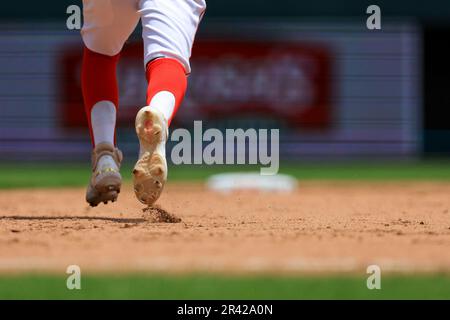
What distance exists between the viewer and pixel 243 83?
1310 cm

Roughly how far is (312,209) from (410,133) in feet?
27.7

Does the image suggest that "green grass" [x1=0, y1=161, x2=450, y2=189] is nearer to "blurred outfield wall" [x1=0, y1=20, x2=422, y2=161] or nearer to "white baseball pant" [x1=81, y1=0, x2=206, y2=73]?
"blurred outfield wall" [x1=0, y1=20, x2=422, y2=161]

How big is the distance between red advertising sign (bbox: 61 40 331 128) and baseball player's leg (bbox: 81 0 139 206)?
351 inches

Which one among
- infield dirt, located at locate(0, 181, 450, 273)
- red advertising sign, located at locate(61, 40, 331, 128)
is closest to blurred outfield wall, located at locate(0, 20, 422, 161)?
red advertising sign, located at locate(61, 40, 331, 128)

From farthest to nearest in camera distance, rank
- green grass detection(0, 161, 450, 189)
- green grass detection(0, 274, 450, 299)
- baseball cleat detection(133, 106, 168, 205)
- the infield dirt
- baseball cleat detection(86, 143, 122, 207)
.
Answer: green grass detection(0, 161, 450, 189)
baseball cleat detection(86, 143, 122, 207)
baseball cleat detection(133, 106, 168, 205)
the infield dirt
green grass detection(0, 274, 450, 299)

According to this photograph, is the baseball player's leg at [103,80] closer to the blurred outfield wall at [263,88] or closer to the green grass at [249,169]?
the green grass at [249,169]

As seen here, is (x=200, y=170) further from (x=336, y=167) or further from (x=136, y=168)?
(x=136, y=168)

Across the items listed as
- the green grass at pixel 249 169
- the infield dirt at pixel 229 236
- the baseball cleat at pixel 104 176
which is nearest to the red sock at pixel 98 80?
the baseball cleat at pixel 104 176

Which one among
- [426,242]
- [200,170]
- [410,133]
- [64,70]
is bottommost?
[426,242]

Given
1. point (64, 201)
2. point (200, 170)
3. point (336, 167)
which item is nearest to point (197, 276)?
point (64, 201)

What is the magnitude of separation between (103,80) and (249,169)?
6464 mm

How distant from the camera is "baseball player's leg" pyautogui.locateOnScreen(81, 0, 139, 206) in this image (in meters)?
3.66

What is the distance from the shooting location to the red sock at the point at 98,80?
158 inches

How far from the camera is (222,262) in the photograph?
2.82 m
